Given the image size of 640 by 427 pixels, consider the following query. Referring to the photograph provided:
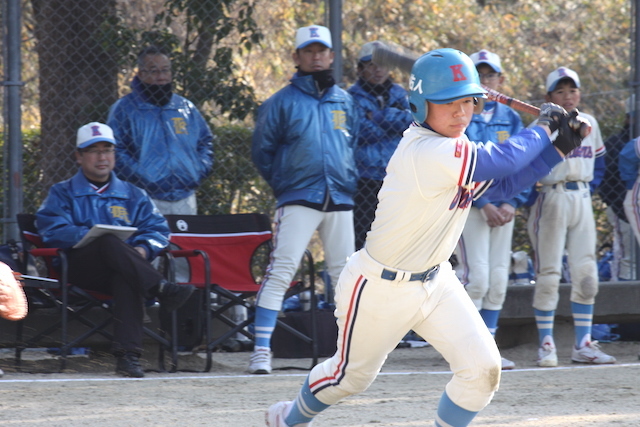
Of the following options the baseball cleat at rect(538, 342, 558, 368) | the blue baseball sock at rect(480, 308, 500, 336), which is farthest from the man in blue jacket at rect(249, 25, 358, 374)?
the baseball cleat at rect(538, 342, 558, 368)

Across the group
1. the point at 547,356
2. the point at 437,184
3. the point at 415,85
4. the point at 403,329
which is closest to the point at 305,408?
the point at 403,329

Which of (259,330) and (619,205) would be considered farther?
(619,205)

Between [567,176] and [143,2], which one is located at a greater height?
[143,2]

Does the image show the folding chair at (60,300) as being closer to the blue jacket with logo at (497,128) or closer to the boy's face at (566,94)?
the blue jacket with logo at (497,128)

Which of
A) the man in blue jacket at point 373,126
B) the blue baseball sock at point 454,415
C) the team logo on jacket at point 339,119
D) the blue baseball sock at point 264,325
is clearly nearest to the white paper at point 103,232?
the blue baseball sock at point 264,325

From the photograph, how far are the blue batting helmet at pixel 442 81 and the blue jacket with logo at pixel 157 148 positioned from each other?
3.16m

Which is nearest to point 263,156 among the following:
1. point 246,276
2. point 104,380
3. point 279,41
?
point 246,276

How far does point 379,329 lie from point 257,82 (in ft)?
20.8

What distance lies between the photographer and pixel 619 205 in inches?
286

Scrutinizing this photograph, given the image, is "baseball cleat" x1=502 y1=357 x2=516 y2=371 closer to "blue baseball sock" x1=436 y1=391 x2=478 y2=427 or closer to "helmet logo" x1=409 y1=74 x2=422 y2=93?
"blue baseball sock" x1=436 y1=391 x2=478 y2=427

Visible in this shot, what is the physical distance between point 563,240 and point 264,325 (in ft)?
6.87

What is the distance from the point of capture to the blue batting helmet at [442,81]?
3.42 meters

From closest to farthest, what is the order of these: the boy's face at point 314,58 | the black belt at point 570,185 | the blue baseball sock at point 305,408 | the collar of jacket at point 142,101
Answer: the blue baseball sock at point 305,408 → the boy's face at point 314,58 → the black belt at point 570,185 → the collar of jacket at point 142,101

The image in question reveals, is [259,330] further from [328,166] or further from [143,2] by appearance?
[143,2]
